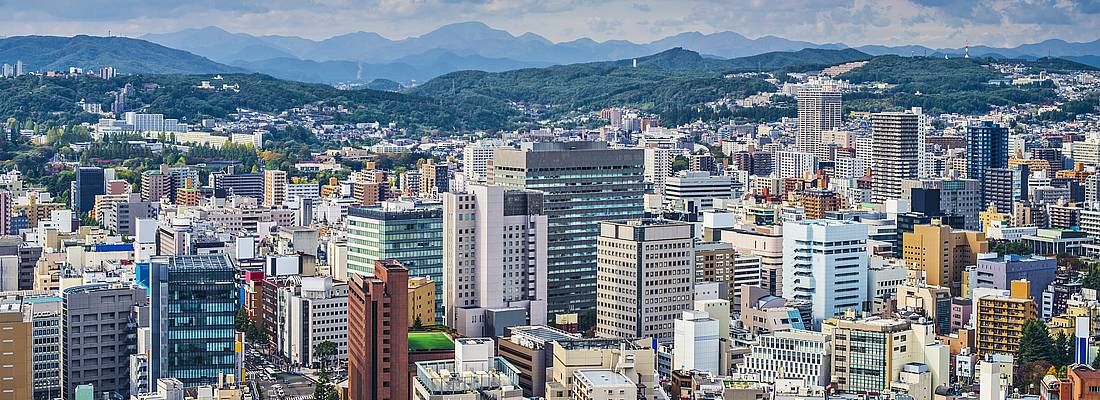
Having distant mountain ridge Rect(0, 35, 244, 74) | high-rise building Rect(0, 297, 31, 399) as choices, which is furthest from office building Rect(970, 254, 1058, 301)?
distant mountain ridge Rect(0, 35, 244, 74)

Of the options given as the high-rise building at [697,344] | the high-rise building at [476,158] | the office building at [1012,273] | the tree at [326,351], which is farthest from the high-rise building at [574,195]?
the high-rise building at [476,158]

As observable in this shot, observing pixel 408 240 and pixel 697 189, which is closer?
pixel 408 240

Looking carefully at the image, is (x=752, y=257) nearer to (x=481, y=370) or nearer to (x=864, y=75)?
(x=481, y=370)

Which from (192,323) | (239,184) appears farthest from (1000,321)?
(239,184)

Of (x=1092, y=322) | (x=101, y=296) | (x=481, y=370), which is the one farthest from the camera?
(x=1092, y=322)

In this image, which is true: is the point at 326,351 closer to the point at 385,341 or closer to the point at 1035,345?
the point at 385,341

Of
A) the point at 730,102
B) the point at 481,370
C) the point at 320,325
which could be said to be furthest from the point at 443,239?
the point at 730,102
